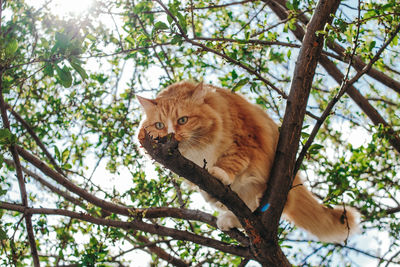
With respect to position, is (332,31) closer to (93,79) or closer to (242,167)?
(242,167)

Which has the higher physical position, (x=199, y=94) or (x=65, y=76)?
(x=199, y=94)

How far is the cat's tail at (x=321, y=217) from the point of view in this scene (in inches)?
107

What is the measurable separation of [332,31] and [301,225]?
152cm

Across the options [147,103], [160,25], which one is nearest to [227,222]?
[147,103]

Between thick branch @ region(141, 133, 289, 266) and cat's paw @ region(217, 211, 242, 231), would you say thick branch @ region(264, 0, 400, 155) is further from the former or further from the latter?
thick branch @ region(141, 133, 289, 266)

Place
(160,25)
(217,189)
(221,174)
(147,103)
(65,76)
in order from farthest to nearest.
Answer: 1. (147,103)
2. (221,174)
3. (160,25)
4. (65,76)
5. (217,189)

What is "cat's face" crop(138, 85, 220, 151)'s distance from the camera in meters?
2.54

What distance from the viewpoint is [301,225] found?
2820 mm

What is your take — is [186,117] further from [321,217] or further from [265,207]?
[321,217]

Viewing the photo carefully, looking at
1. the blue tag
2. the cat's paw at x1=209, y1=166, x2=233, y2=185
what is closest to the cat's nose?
the cat's paw at x1=209, y1=166, x2=233, y2=185

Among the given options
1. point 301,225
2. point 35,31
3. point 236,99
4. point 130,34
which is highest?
point 35,31

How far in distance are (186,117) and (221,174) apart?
51 centimetres

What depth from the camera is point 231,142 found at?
255cm

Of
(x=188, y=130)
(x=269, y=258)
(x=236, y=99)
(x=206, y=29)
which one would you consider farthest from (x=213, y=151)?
(x=206, y=29)
